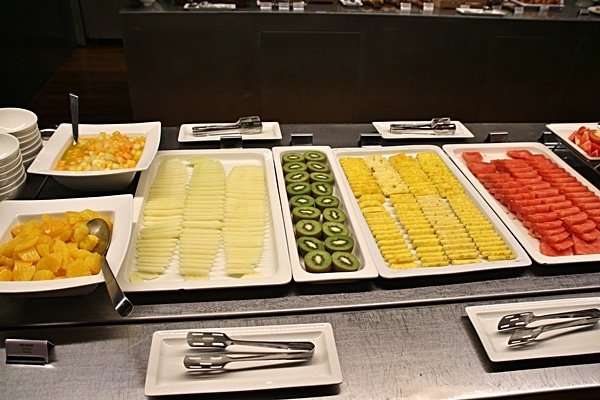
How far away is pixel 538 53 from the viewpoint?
13.3 ft

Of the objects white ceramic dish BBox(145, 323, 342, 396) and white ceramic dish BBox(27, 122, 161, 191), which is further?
white ceramic dish BBox(27, 122, 161, 191)

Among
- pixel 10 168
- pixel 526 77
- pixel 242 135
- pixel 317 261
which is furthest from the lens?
pixel 526 77

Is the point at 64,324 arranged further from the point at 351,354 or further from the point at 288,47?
the point at 288,47

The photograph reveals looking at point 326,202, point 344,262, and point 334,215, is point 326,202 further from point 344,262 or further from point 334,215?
point 344,262

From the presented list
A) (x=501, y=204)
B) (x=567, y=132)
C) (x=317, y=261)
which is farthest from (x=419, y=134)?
(x=317, y=261)

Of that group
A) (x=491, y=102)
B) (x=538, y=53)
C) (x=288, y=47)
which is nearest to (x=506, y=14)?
(x=538, y=53)

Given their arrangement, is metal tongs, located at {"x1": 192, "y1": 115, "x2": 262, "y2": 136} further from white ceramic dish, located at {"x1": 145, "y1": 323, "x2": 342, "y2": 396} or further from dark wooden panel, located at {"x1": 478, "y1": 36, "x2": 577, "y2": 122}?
dark wooden panel, located at {"x1": 478, "y1": 36, "x2": 577, "y2": 122}

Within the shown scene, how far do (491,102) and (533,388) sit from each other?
3.56m

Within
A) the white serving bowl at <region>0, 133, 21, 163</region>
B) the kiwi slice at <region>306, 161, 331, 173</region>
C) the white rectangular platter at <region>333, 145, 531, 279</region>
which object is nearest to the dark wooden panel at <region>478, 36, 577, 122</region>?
the white rectangular platter at <region>333, 145, 531, 279</region>

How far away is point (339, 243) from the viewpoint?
1474 mm

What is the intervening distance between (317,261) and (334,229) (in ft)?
0.58

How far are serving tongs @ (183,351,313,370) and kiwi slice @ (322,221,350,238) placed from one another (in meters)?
0.48

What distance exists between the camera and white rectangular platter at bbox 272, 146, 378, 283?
1.33 meters

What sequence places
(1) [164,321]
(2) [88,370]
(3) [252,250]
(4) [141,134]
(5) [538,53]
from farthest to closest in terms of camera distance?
1. (5) [538,53]
2. (4) [141,134]
3. (3) [252,250]
4. (1) [164,321]
5. (2) [88,370]
